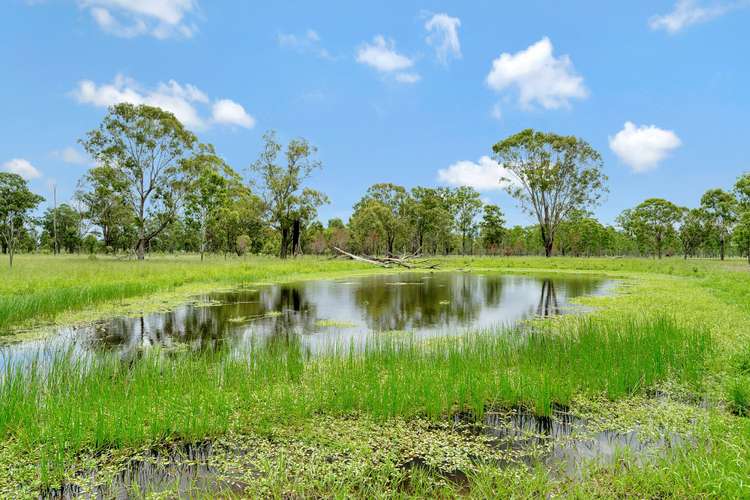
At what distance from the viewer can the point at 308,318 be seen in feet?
36.3

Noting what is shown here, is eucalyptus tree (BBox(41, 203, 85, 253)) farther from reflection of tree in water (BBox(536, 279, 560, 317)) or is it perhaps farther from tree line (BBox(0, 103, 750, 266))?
reflection of tree in water (BBox(536, 279, 560, 317))

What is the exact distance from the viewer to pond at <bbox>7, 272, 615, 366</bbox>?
809 cm

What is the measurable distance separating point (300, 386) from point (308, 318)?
19.7ft

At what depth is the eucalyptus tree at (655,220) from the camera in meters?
61.9

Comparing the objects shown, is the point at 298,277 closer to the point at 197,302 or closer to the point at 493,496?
the point at 197,302

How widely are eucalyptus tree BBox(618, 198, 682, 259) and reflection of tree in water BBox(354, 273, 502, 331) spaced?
2295 inches

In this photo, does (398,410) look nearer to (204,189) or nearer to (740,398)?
(740,398)

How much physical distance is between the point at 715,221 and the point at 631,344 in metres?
70.4

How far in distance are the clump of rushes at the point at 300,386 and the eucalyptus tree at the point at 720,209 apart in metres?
65.0

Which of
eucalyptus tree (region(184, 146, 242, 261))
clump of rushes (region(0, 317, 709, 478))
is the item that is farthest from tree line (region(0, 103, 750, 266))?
clump of rushes (region(0, 317, 709, 478))

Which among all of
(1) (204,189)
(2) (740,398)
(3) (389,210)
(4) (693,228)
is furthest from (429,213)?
(2) (740,398)

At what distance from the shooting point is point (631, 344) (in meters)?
6.17

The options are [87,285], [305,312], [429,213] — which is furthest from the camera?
[429,213]

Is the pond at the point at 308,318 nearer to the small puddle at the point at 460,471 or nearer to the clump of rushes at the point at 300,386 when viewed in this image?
the clump of rushes at the point at 300,386
